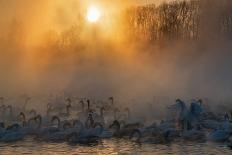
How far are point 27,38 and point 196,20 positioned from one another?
22449 millimetres

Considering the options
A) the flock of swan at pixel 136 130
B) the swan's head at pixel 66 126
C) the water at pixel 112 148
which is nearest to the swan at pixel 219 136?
the flock of swan at pixel 136 130

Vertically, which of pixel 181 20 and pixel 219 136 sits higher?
pixel 181 20

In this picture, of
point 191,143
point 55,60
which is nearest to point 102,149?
point 191,143

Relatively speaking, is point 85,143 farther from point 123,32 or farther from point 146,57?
point 123,32

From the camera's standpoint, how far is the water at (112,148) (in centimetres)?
1878

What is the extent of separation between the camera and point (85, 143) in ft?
67.1

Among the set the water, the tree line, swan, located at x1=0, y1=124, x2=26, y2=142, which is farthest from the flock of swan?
the tree line

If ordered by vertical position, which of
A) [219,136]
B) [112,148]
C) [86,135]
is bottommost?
[112,148]

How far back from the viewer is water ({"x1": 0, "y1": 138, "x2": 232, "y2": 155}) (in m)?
18.8

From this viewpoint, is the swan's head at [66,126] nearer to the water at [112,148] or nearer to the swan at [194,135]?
the water at [112,148]

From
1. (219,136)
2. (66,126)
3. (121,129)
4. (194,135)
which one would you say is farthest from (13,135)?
(219,136)

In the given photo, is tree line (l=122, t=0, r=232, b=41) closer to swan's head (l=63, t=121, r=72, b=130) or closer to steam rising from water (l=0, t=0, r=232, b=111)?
steam rising from water (l=0, t=0, r=232, b=111)

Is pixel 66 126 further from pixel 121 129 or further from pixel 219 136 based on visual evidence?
pixel 219 136

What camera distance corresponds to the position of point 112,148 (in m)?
19.5
